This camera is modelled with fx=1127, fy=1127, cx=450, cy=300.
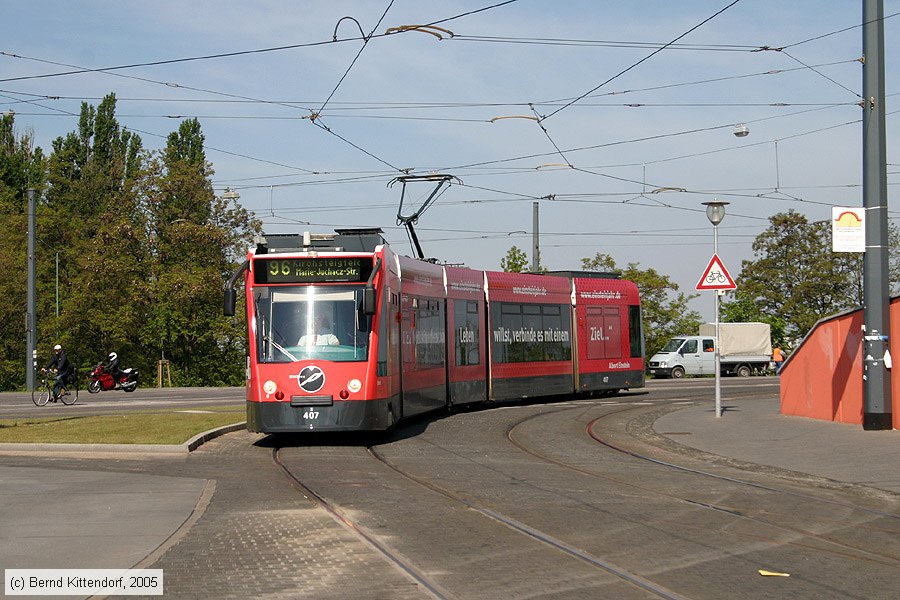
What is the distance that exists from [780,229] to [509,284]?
50.7 metres

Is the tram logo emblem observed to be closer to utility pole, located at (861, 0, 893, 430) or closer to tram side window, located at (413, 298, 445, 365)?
tram side window, located at (413, 298, 445, 365)

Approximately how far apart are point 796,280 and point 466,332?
5347 cm

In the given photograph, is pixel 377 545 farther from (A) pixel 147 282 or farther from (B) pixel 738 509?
(A) pixel 147 282

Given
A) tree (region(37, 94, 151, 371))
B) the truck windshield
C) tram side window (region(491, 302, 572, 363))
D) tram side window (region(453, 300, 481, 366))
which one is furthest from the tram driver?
the truck windshield

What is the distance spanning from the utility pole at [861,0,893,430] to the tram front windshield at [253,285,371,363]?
825 cm

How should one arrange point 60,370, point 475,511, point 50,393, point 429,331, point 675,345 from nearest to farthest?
1. point 475,511
2. point 429,331
3. point 60,370
4. point 50,393
5. point 675,345

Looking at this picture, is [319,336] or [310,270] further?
[310,270]

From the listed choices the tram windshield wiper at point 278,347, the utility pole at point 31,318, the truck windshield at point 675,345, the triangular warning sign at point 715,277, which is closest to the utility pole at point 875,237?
the triangular warning sign at point 715,277

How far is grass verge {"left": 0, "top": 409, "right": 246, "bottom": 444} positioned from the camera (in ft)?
58.5

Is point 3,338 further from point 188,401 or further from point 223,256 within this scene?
point 188,401

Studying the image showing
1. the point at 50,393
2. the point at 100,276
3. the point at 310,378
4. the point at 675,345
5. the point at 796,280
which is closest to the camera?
the point at 310,378

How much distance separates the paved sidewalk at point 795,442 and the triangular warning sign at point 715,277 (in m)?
2.64

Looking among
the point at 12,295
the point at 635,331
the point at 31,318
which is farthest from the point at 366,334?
the point at 12,295

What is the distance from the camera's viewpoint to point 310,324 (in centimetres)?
1731
